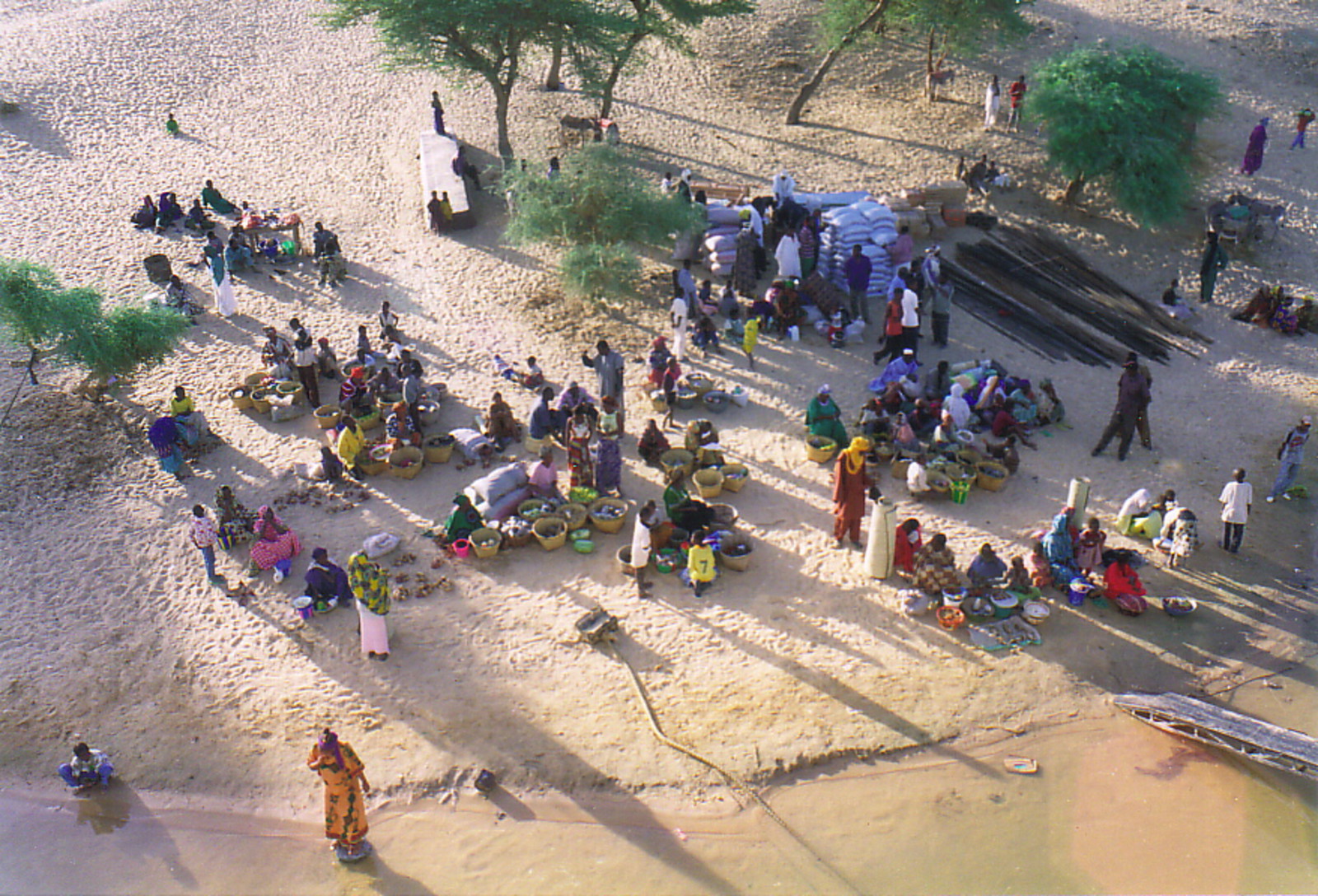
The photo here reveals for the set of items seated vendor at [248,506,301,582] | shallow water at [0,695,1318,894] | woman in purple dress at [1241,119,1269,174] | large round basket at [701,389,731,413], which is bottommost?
shallow water at [0,695,1318,894]

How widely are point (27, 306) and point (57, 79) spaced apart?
1427cm

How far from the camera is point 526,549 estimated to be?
1238cm

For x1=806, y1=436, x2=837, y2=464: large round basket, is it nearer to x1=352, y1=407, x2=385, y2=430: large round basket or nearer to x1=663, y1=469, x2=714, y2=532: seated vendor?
x1=663, y1=469, x2=714, y2=532: seated vendor

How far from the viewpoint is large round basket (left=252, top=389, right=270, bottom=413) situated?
15008 millimetres

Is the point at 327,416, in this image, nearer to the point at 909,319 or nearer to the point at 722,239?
the point at 722,239

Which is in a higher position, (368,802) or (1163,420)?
(1163,420)

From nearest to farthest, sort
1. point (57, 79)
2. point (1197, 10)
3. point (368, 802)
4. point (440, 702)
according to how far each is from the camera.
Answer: point (368, 802), point (440, 702), point (57, 79), point (1197, 10)

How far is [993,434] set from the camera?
14297 millimetres

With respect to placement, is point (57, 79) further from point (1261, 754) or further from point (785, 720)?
point (1261, 754)

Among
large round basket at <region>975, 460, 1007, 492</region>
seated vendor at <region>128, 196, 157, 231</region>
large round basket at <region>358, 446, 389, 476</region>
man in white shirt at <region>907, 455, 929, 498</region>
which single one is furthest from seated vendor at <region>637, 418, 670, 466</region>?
seated vendor at <region>128, 196, 157, 231</region>

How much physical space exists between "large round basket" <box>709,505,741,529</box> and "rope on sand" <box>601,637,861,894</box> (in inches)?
87.4

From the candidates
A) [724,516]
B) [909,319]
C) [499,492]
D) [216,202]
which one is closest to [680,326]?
[909,319]

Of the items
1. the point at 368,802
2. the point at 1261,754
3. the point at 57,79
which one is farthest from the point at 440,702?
the point at 57,79

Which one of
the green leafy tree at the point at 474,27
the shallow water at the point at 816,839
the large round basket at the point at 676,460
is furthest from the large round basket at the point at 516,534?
the green leafy tree at the point at 474,27
